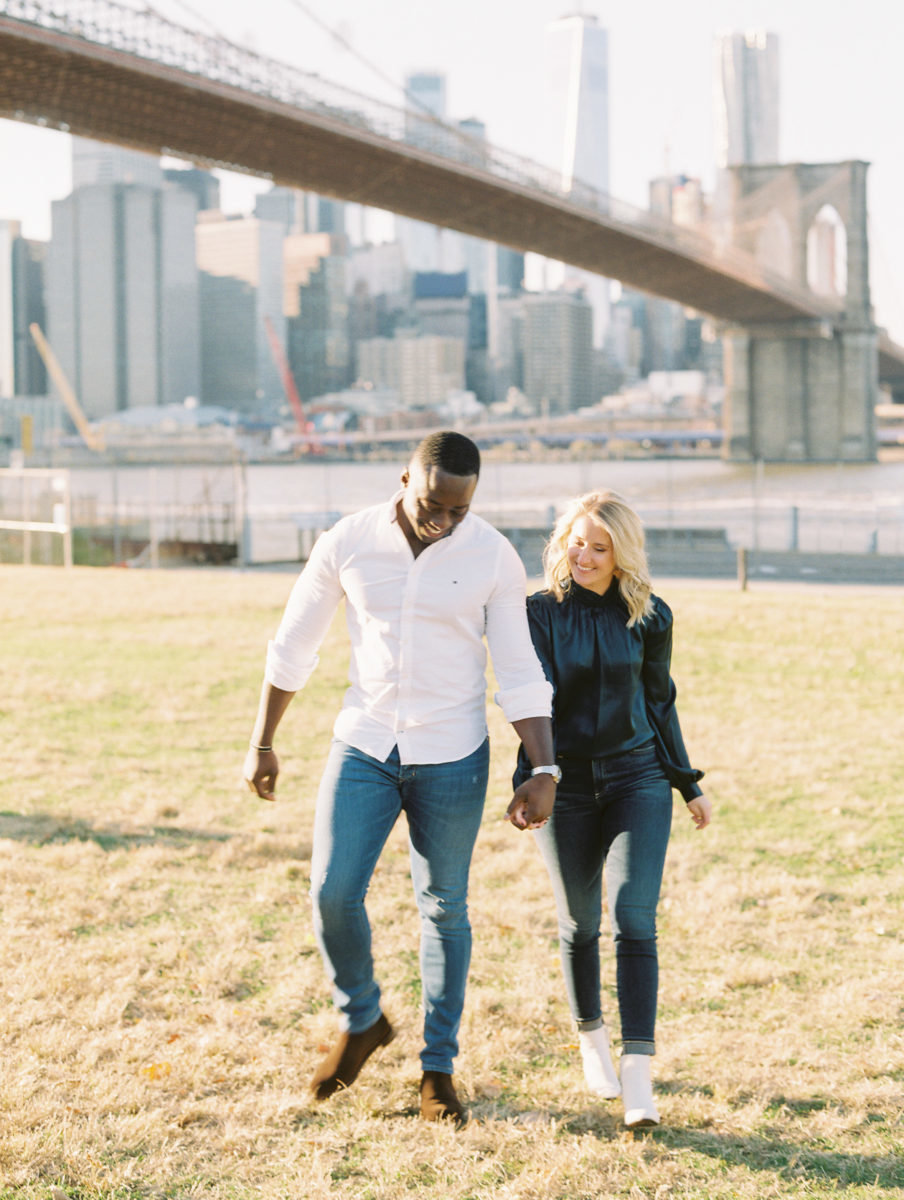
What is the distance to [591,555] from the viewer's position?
3129mm

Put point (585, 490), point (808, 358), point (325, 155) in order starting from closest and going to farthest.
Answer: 1. point (585, 490)
2. point (325, 155)
3. point (808, 358)

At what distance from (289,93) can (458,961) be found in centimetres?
3217

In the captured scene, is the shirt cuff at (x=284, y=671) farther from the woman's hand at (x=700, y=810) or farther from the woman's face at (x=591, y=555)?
the woman's hand at (x=700, y=810)

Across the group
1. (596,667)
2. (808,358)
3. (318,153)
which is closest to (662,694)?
(596,667)

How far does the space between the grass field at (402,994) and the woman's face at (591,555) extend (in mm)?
1254

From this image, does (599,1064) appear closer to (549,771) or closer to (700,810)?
(700,810)

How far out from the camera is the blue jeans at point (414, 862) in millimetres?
→ 2982

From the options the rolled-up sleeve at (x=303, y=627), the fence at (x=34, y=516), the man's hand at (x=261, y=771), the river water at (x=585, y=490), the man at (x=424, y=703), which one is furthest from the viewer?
the river water at (x=585, y=490)

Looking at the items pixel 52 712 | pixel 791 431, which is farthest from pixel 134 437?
pixel 52 712

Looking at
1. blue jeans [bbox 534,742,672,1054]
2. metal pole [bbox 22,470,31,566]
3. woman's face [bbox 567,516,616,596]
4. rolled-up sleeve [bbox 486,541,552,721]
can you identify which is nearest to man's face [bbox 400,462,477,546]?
rolled-up sleeve [bbox 486,541,552,721]

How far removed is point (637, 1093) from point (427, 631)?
3.79 ft

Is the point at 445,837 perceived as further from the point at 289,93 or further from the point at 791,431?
the point at 791,431

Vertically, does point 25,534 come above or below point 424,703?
above

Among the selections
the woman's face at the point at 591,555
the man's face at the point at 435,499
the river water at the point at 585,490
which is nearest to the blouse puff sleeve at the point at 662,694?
the woman's face at the point at 591,555
